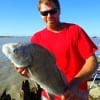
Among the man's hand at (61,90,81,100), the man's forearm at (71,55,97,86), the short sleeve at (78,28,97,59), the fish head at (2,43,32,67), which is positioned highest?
the fish head at (2,43,32,67)

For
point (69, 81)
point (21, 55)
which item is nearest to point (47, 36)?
point (69, 81)

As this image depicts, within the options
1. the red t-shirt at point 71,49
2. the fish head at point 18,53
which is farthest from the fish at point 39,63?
the red t-shirt at point 71,49

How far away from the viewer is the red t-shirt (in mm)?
4148

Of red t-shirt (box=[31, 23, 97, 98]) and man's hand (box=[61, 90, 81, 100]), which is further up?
red t-shirt (box=[31, 23, 97, 98])

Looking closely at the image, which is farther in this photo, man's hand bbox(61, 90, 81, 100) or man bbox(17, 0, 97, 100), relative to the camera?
man bbox(17, 0, 97, 100)

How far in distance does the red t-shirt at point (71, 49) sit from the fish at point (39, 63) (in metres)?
0.33

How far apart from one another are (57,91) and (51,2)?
1.10m

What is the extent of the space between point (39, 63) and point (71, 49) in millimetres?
659

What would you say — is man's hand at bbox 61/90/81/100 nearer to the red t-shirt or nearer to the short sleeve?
the red t-shirt

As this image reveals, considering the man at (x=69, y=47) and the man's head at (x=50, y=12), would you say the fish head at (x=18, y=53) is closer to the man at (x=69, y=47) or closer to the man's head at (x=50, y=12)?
the man at (x=69, y=47)

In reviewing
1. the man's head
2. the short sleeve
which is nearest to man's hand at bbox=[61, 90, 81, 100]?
the short sleeve

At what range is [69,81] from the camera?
4.08 m

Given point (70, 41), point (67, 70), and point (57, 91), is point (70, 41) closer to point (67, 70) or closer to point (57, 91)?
point (67, 70)

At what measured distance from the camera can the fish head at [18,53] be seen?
3.41 meters
